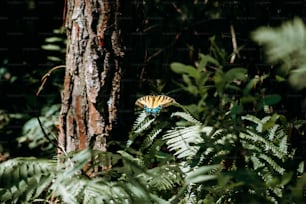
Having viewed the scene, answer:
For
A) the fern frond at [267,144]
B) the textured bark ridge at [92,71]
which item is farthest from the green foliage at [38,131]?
the fern frond at [267,144]

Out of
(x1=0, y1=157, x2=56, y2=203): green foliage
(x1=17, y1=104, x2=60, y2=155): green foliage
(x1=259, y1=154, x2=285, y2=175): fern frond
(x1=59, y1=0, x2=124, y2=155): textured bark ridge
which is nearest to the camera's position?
(x1=0, y1=157, x2=56, y2=203): green foliage

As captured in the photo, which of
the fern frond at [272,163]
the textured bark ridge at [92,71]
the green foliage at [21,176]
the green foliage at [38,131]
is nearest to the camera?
the green foliage at [21,176]

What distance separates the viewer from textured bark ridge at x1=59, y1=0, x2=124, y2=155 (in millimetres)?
2076

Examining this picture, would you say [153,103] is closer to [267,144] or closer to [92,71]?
[92,71]

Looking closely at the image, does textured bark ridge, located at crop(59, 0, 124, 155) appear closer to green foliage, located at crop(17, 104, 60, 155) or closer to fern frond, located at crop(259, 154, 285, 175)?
fern frond, located at crop(259, 154, 285, 175)

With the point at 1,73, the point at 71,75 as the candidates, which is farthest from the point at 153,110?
the point at 1,73

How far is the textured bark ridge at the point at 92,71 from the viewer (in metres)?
2.08

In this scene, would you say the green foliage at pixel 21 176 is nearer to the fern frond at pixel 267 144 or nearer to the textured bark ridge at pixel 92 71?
the textured bark ridge at pixel 92 71

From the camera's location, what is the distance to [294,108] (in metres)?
2.96

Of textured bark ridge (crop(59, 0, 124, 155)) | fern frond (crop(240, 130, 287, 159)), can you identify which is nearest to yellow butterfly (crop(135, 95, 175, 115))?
textured bark ridge (crop(59, 0, 124, 155))

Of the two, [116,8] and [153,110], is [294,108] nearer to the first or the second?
[153,110]

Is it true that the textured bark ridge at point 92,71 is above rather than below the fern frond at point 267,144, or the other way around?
above

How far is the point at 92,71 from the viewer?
2066 millimetres

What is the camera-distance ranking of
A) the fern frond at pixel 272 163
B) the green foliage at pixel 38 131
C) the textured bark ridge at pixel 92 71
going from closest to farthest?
the fern frond at pixel 272 163
the textured bark ridge at pixel 92 71
the green foliage at pixel 38 131
